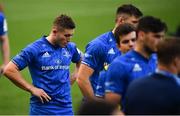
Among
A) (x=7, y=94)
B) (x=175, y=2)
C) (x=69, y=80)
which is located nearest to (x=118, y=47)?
(x=69, y=80)

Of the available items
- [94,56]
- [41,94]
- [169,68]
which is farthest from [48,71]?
[169,68]

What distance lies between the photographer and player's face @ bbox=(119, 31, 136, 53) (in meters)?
6.47

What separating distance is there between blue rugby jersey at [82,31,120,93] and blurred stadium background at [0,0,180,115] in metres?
8.53

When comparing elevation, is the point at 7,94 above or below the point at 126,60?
below

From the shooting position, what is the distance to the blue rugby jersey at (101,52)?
721 cm

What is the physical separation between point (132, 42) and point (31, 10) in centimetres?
1567

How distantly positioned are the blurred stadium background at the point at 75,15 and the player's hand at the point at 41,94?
8.33 metres

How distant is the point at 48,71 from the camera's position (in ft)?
24.4

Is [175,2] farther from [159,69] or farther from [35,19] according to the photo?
[159,69]

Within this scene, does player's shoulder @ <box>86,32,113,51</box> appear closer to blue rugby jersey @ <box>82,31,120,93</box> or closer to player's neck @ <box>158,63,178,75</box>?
blue rugby jersey @ <box>82,31,120,93</box>

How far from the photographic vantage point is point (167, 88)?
499cm

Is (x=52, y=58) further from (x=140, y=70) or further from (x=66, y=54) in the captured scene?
(x=140, y=70)

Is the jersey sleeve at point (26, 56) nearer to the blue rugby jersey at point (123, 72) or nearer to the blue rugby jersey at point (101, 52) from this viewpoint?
the blue rugby jersey at point (101, 52)

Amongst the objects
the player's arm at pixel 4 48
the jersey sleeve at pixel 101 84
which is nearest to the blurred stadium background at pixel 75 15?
the player's arm at pixel 4 48
